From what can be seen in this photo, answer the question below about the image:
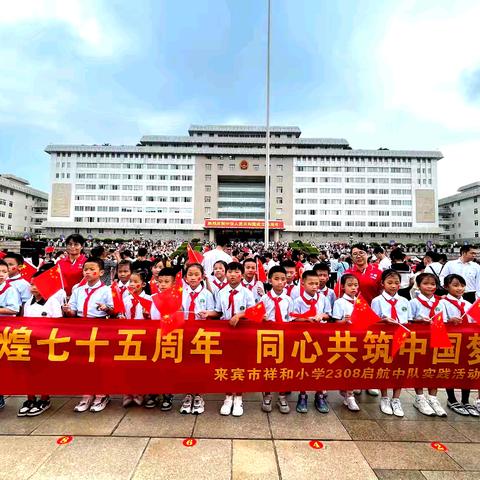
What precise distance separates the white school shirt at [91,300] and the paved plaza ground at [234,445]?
1067mm

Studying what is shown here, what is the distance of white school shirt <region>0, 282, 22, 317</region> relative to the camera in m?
3.55

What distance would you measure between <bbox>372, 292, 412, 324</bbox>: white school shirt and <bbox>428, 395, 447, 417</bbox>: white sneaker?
95 cm

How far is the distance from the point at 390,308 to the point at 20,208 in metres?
77.8

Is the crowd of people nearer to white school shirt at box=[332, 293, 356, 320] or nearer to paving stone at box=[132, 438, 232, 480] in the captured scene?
white school shirt at box=[332, 293, 356, 320]

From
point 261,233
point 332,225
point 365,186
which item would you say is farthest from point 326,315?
point 365,186

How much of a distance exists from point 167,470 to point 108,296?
6.81 ft

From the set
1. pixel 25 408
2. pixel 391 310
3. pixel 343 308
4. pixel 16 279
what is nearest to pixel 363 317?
pixel 343 308

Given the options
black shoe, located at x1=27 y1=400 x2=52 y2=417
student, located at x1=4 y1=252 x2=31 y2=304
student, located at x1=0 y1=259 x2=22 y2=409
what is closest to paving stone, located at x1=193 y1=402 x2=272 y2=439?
black shoe, located at x1=27 y1=400 x2=52 y2=417

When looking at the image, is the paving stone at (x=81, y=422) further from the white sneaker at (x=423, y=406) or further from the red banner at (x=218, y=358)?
the white sneaker at (x=423, y=406)

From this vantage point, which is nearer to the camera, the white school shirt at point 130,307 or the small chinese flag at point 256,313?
the small chinese flag at point 256,313

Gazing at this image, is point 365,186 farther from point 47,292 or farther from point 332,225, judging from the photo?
point 47,292

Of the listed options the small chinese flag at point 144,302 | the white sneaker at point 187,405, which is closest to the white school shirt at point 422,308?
the white sneaker at point 187,405

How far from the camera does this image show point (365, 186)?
60219mm

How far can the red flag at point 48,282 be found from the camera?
3.54 metres
